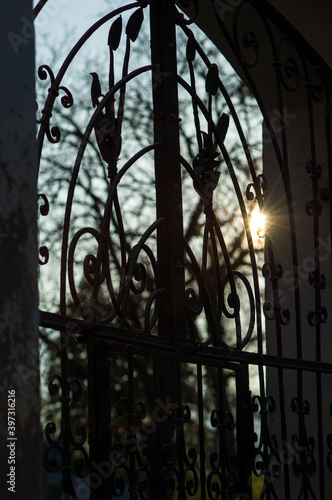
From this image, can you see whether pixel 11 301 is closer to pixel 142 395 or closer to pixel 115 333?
pixel 115 333

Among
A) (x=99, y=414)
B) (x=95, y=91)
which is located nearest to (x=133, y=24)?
(x=95, y=91)

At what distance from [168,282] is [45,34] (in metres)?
6.50

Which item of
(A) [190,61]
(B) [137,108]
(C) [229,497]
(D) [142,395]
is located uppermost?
(B) [137,108]

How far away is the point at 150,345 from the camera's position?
116 inches

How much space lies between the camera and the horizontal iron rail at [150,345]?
259 cm

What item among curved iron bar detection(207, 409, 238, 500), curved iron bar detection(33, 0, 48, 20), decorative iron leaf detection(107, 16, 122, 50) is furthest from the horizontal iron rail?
decorative iron leaf detection(107, 16, 122, 50)

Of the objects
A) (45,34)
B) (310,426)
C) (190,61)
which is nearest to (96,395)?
(190,61)

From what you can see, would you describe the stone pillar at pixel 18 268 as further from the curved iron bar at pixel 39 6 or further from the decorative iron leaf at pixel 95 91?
the decorative iron leaf at pixel 95 91

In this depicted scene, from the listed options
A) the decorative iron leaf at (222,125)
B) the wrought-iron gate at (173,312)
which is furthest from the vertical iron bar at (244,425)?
the decorative iron leaf at (222,125)

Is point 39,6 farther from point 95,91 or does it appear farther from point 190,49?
point 190,49

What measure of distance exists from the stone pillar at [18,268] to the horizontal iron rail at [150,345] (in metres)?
→ 0.62

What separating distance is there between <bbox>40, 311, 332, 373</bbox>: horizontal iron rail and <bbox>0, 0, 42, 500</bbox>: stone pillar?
2.04ft

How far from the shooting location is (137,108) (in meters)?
9.44

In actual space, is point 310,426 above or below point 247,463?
above
